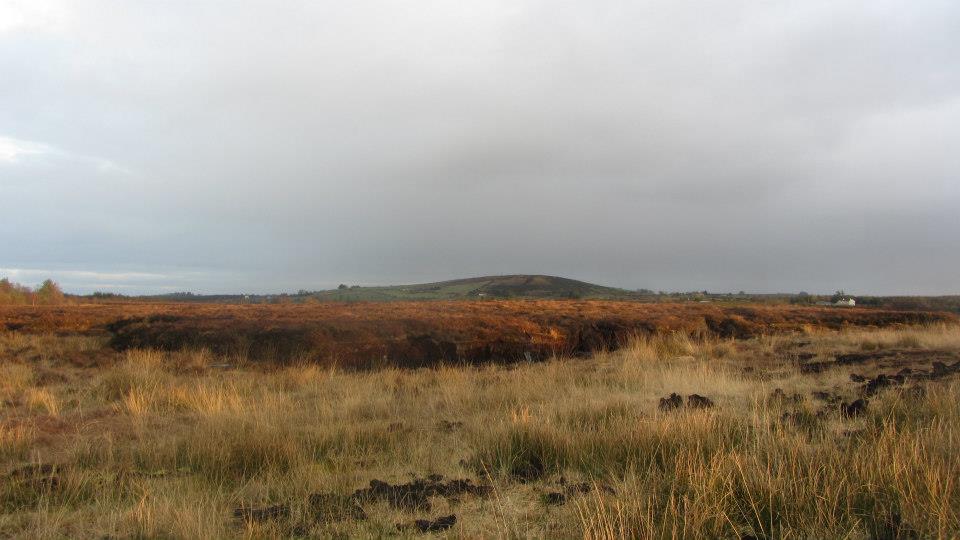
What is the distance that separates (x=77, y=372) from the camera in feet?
39.3

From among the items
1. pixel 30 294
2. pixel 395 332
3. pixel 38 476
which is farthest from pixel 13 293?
pixel 38 476

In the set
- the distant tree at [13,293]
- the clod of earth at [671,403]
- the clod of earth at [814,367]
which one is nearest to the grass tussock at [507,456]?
the clod of earth at [671,403]

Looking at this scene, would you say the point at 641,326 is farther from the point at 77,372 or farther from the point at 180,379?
the point at 77,372

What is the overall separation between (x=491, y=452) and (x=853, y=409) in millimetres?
4524

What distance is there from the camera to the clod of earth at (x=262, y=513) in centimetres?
391

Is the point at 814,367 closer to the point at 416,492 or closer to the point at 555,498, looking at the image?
the point at 555,498

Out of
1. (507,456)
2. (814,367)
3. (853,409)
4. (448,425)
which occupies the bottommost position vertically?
(448,425)

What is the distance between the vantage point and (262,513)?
401 centimetres

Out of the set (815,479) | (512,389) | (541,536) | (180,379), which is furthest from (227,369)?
(815,479)

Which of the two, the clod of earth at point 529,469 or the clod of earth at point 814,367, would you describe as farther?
the clod of earth at point 814,367

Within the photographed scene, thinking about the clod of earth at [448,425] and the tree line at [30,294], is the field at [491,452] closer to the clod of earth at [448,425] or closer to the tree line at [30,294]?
the clod of earth at [448,425]

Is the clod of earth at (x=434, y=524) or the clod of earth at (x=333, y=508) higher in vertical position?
the clod of earth at (x=434, y=524)

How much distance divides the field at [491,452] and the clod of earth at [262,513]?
0.08 feet

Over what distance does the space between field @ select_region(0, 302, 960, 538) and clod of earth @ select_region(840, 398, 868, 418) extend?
3 centimetres
